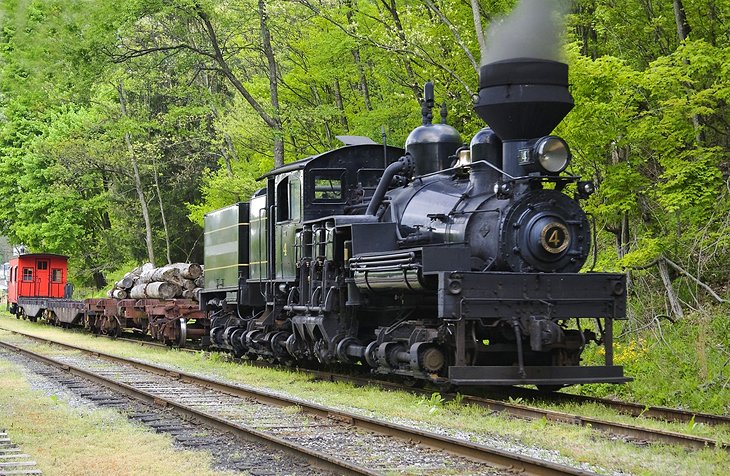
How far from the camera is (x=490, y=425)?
31.7ft

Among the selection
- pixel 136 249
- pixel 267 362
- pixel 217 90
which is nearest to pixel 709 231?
pixel 267 362

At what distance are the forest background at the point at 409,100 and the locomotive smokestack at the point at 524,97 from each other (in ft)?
4.79

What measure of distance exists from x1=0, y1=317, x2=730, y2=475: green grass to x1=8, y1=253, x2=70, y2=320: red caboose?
89.5 ft

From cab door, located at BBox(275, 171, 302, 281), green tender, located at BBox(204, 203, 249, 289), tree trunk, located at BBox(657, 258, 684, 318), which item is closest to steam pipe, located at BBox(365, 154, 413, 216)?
cab door, located at BBox(275, 171, 302, 281)

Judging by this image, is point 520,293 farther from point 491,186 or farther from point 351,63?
point 351,63

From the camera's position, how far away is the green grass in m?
7.48

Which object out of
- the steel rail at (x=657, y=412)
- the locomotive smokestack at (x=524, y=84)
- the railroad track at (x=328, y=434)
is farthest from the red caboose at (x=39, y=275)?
the steel rail at (x=657, y=412)

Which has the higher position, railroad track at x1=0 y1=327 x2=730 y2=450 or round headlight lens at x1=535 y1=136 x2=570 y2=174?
round headlight lens at x1=535 y1=136 x2=570 y2=174

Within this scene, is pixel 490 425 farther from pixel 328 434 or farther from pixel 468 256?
pixel 468 256

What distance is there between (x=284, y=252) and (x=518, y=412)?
6820 millimetres

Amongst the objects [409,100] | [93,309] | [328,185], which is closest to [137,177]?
[93,309]

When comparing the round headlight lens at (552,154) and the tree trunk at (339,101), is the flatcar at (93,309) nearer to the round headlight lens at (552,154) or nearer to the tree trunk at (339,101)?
the tree trunk at (339,101)

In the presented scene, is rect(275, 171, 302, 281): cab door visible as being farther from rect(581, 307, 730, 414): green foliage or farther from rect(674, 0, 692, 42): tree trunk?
rect(674, 0, 692, 42): tree trunk

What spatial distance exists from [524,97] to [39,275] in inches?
1402
